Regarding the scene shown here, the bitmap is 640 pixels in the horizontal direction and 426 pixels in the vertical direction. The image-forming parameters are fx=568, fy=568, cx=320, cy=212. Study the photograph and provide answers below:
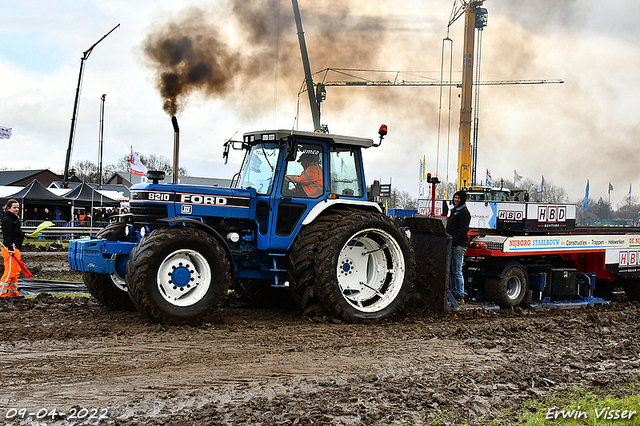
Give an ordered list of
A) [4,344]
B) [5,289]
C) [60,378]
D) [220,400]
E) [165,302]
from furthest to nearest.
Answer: [5,289] < [165,302] < [4,344] < [60,378] < [220,400]

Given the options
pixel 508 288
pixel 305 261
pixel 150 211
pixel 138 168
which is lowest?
pixel 508 288

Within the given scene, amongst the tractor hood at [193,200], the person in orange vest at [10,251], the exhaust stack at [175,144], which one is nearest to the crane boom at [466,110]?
the person in orange vest at [10,251]

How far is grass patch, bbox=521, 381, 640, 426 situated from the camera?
4.05m

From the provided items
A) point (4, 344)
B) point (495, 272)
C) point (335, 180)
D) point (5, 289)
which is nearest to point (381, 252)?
point (335, 180)

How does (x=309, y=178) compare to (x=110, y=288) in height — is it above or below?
above

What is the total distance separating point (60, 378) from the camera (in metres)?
4.60

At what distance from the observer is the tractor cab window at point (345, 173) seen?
8.01 meters

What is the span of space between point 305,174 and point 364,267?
61.7 inches

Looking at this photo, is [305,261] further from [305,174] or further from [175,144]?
[175,144]

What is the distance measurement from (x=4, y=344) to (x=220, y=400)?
2.73 meters

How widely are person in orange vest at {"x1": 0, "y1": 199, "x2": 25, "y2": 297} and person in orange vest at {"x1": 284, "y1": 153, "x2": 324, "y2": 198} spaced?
5.10m

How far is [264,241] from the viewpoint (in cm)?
747

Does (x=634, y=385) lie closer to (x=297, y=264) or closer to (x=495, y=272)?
(x=297, y=264)

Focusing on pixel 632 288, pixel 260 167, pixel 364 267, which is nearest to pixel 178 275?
pixel 260 167
